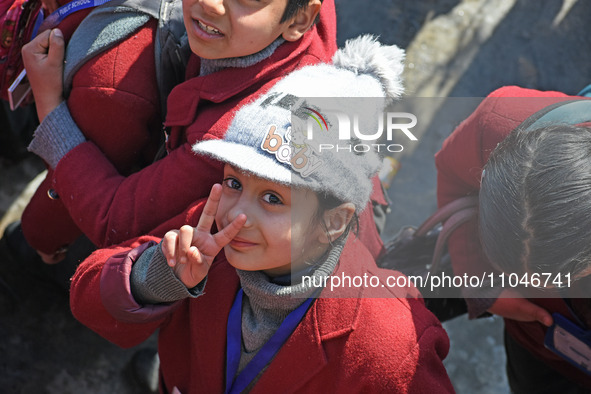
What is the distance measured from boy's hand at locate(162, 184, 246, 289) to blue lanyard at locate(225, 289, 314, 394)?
0.66 ft

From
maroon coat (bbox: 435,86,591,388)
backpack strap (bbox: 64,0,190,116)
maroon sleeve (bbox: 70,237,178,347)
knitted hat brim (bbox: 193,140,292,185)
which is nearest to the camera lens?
knitted hat brim (bbox: 193,140,292,185)

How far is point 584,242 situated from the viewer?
4.61 feet

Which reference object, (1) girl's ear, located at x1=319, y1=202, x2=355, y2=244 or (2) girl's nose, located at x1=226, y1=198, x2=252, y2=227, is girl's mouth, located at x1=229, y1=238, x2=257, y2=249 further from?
(1) girl's ear, located at x1=319, y1=202, x2=355, y2=244

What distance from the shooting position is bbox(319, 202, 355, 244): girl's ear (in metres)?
1.47

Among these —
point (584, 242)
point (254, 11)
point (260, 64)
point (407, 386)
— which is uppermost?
point (254, 11)

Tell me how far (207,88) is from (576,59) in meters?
3.00

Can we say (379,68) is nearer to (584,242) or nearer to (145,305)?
(584,242)

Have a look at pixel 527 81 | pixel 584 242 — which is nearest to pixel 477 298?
pixel 584 242

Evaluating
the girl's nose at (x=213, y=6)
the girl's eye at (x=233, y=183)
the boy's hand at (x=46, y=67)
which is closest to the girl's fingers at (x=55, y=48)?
the boy's hand at (x=46, y=67)

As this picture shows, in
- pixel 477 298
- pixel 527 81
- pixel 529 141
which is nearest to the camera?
pixel 529 141

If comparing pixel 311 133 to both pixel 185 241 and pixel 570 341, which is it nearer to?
pixel 185 241

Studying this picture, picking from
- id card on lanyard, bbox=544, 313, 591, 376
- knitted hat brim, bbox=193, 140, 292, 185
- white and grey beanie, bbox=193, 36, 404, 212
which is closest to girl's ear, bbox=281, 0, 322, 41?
white and grey beanie, bbox=193, 36, 404, 212

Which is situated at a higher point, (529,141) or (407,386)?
(529,141)

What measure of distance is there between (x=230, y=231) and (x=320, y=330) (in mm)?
347
